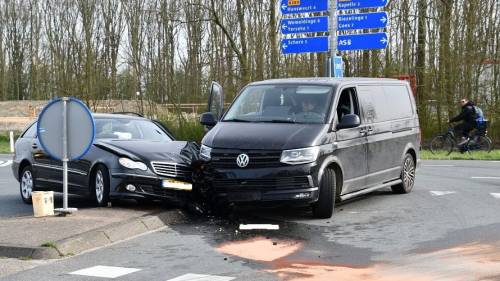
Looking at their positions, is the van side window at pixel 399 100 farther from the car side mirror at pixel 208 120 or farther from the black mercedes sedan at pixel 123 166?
the black mercedes sedan at pixel 123 166

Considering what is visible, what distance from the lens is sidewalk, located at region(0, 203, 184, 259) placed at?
7566 mm

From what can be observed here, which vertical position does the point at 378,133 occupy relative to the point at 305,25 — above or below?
below

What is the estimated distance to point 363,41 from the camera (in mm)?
21797

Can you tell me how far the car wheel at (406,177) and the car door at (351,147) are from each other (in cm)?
166

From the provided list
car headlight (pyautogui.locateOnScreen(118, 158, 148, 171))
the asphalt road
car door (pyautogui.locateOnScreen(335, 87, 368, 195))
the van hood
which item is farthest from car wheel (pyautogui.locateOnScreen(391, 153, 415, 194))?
car headlight (pyautogui.locateOnScreen(118, 158, 148, 171))

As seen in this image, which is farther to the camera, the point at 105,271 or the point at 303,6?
the point at 303,6

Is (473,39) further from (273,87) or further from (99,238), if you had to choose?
(99,238)

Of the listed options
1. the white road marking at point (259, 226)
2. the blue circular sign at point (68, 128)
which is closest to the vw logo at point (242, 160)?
the white road marking at point (259, 226)

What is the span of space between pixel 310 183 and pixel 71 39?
33.5 m

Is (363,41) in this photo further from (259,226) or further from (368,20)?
(259,226)

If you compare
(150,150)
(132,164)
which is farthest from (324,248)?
(150,150)

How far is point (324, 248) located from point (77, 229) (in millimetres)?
2871

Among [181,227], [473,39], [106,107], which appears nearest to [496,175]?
[181,227]

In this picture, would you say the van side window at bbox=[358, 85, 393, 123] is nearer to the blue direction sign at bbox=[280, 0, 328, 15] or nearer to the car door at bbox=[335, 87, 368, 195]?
the car door at bbox=[335, 87, 368, 195]
